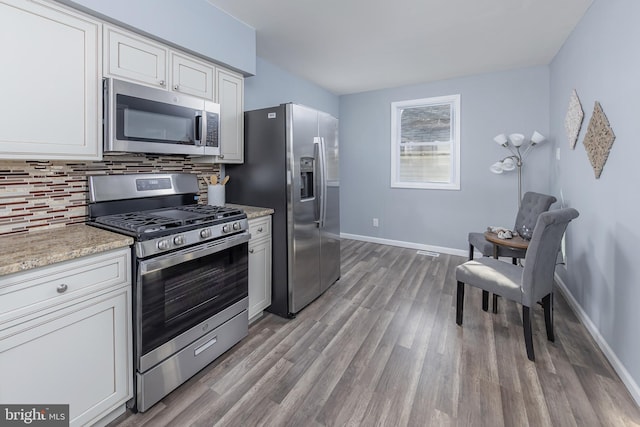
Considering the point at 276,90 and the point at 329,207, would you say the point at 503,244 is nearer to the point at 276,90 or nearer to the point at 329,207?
the point at 329,207

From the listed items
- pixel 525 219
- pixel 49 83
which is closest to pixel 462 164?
pixel 525 219

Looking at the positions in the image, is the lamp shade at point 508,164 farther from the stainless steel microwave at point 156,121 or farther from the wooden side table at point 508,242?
the stainless steel microwave at point 156,121

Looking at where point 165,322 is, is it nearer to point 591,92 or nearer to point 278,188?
point 278,188

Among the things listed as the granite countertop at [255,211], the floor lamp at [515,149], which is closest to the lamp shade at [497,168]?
the floor lamp at [515,149]

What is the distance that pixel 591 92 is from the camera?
242cm

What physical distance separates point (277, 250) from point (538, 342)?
2091 millimetres

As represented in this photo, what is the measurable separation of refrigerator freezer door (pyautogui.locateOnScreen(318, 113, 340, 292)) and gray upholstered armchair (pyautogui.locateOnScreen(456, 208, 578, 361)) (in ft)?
4.20

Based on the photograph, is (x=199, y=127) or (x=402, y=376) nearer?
(x=402, y=376)

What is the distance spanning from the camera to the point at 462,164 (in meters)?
4.37

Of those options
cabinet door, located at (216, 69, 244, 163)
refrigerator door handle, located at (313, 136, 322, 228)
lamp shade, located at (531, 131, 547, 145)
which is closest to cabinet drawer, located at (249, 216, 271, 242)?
refrigerator door handle, located at (313, 136, 322, 228)

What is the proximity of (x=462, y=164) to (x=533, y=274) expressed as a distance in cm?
265

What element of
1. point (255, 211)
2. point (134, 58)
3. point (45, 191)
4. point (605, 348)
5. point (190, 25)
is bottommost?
point (605, 348)

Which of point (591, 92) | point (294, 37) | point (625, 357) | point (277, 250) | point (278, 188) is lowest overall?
point (625, 357)

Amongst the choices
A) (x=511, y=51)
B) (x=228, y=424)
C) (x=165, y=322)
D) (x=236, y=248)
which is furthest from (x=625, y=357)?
(x=511, y=51)
